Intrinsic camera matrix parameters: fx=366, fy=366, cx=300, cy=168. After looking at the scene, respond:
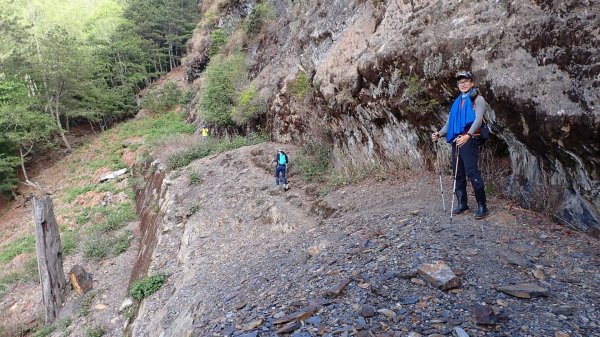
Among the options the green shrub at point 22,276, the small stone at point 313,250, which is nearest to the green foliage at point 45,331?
the green shrub at point 22,276

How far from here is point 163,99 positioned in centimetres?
3141

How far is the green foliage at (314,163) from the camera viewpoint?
31.7 ft

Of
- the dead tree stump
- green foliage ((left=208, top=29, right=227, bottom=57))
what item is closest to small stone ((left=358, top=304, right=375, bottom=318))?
the dead tree stump

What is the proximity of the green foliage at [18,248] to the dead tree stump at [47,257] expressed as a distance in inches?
263

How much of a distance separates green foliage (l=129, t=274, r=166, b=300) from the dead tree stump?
2.82m

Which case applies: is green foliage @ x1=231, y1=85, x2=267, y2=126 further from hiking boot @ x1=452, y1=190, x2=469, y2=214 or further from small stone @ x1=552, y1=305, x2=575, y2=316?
small stone @ x1=552, y1=305, x2=575, y2=316

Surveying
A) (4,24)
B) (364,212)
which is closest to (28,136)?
(4,24)

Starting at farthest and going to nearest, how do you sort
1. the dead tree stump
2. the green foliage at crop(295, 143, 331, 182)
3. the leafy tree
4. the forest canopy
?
the forest canopy < the leafy tree < the green foliage at crop(295, 143, 331, 182) < the dead tree stump

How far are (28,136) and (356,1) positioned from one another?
21.4 metres

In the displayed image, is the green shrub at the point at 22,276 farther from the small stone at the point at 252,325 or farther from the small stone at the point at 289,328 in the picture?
the small stone at the point at 289,328

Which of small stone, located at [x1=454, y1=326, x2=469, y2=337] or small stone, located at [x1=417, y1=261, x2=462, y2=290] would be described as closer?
small stone, located at [x1=454, y1=326, x2=469, y2=337]

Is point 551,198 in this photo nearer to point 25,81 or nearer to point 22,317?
point 22,317

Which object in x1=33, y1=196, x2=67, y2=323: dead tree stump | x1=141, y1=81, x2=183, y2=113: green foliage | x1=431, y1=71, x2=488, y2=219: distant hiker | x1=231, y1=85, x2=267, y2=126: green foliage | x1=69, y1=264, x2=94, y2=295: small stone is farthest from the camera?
x1=141, y1=81, x2=183, y2=113: green foliage

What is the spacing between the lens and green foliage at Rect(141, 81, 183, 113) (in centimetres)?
3112
